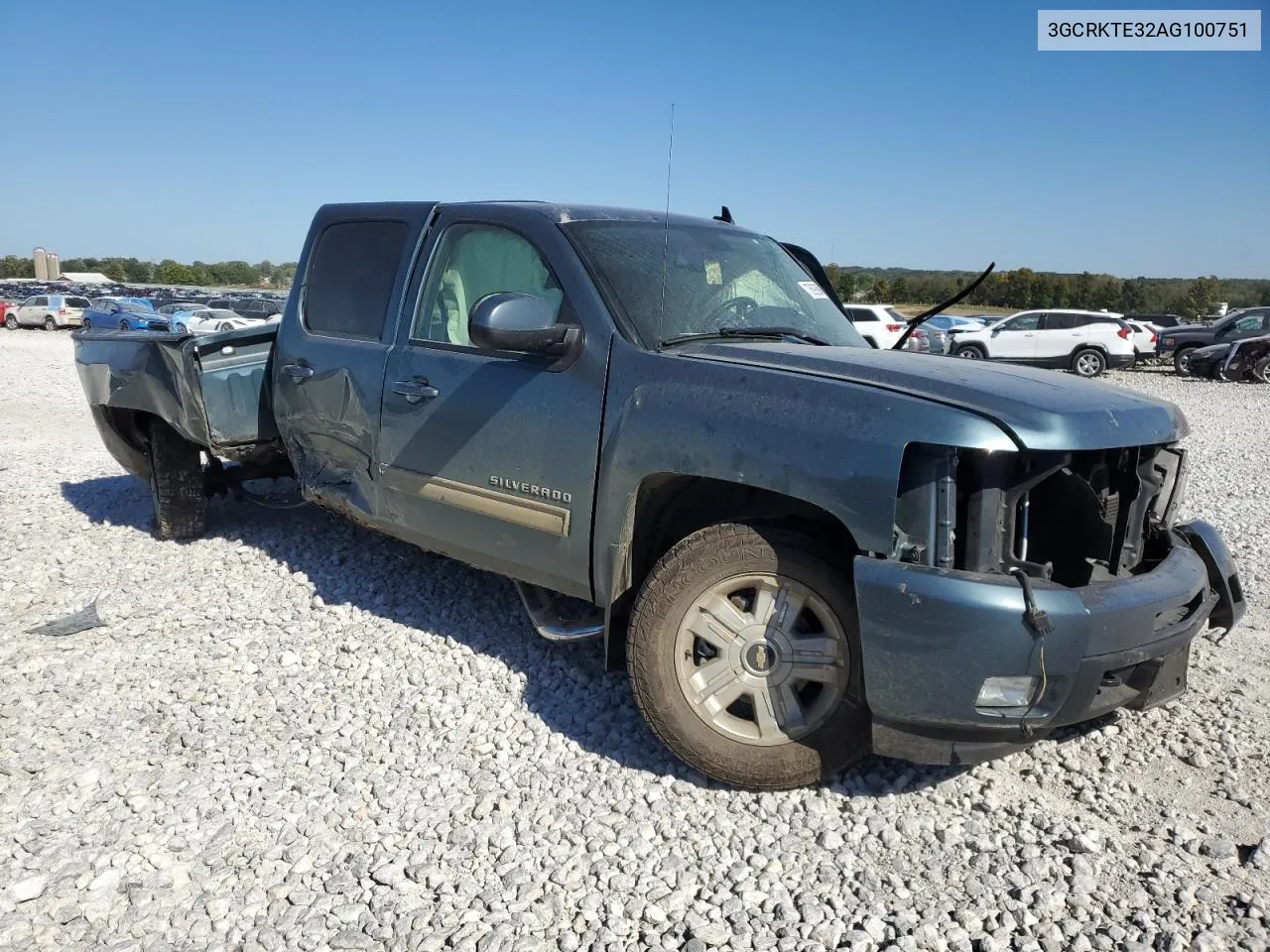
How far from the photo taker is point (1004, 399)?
9.37ft

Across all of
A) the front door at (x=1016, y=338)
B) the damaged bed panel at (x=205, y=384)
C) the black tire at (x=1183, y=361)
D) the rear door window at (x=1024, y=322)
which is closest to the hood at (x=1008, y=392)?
the damaged bed panel at (x=205, y=384)

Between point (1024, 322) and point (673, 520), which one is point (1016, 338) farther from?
point (673, 520)

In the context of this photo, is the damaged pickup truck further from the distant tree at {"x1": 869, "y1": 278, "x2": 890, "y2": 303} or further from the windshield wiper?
the distant tree at {"x1": 869, "y1": 278, "x2": 890, "y2": 303}

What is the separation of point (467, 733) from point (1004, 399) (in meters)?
2.25

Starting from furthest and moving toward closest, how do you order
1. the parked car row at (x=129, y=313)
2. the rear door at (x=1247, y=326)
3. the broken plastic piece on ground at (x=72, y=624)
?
the parked car row at (x=129, y=313) → the rear door at (x=1247, y=326) → the broken plastic piece on ground at (x=72, y=624)

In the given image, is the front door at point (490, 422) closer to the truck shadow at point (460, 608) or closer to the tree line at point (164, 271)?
the truck shadow at point (460, 608)

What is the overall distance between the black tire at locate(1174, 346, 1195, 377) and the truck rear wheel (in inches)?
943

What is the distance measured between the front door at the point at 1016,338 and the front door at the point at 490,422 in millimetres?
22852

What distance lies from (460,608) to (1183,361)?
23.5 metres

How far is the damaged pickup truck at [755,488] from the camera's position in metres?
2.80

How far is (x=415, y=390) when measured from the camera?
4.15m

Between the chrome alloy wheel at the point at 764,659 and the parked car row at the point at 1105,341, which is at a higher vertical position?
the parked car row at the point at 1105,341

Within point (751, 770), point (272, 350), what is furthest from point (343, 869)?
point (272, 350)

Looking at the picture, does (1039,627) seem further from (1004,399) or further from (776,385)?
(776,385)
